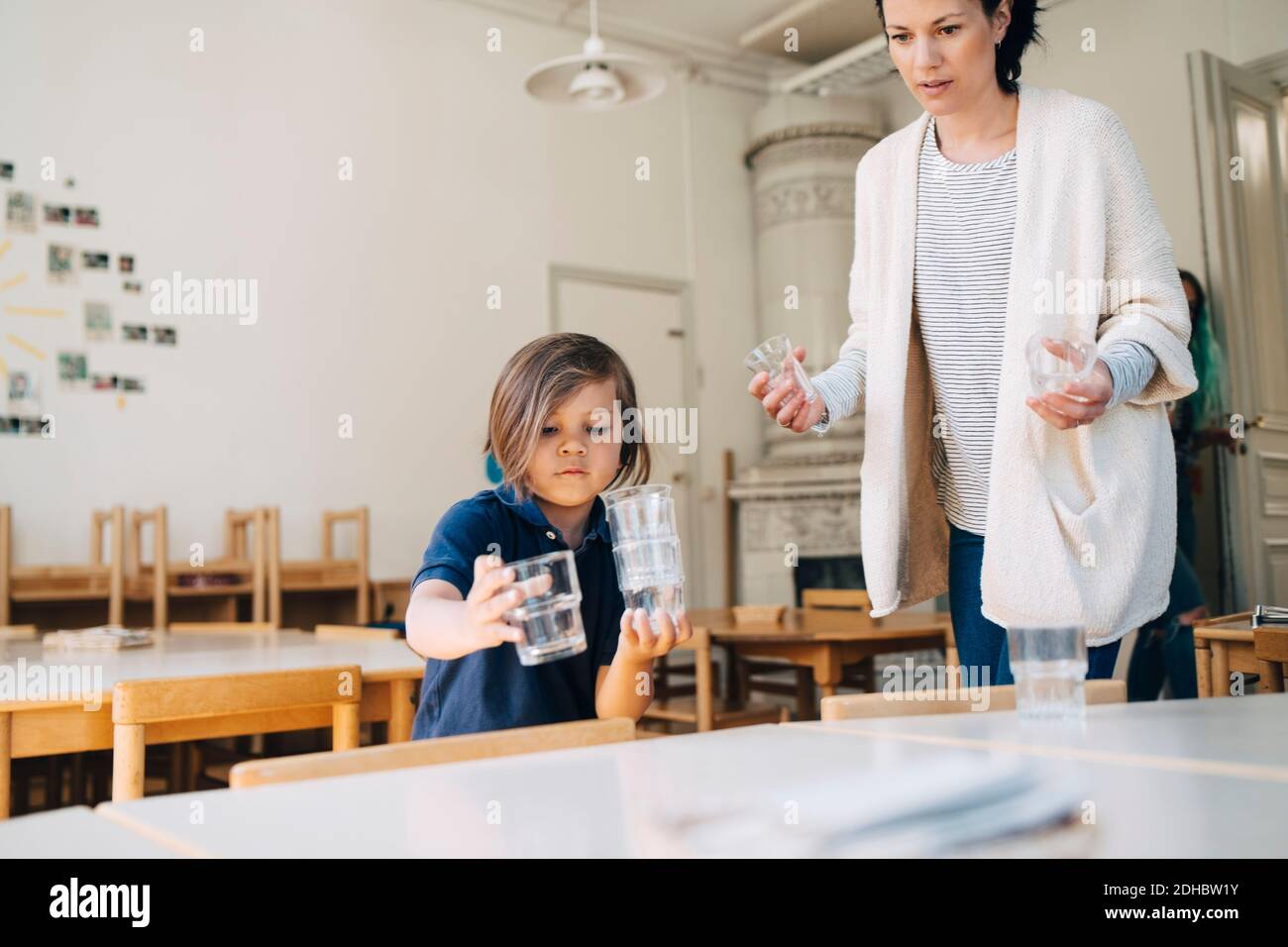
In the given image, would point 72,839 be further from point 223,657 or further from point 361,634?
point 361,634

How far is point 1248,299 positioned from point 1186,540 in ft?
3.51

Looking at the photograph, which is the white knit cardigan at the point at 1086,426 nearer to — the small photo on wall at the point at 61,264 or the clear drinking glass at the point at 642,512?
the clear drinking glass at the point at 642,512

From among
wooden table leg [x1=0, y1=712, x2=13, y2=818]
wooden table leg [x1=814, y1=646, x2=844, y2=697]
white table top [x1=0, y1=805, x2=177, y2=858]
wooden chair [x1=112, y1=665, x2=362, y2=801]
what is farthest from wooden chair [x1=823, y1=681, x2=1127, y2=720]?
wooden table leg [x1=814, y1=646, x2=844, y2=697]

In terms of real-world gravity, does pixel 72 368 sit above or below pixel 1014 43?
above

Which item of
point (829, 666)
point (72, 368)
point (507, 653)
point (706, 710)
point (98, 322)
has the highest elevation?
point (98, 322)

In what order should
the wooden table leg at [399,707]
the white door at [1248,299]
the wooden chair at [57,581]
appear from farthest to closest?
the white door at [1248,299], the wooden chair at [57,581], the wooden table leg at [399,707]

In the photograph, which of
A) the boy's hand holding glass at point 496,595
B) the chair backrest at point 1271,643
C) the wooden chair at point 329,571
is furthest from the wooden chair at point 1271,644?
the wooden chair at point 329,571

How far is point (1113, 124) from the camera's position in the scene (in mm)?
1493

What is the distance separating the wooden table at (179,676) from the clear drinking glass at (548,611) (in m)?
0.89

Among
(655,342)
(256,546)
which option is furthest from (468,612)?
(655,342)

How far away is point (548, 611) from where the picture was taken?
1.00m

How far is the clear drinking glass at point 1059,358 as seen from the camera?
51.2 inches
